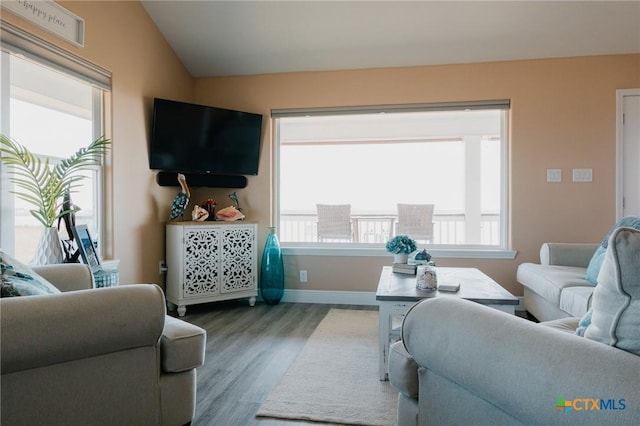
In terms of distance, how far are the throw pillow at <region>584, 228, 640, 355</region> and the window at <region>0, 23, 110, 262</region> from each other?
2721mm

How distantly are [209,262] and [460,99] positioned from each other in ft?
9.17

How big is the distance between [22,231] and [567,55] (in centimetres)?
443

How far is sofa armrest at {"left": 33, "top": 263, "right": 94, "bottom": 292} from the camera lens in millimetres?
1720

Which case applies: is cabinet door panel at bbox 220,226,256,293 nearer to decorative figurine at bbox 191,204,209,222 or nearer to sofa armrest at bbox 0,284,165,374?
decorative figurine at bbox 191,204,209,222

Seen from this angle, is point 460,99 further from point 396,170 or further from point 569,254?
point 396,170

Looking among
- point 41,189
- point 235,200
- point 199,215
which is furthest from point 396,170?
point 41,189

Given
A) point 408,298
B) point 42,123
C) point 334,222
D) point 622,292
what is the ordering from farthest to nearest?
point 334,222, point 42,123, point 408,298, point 622,292

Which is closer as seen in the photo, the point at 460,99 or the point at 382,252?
the point at 460,99

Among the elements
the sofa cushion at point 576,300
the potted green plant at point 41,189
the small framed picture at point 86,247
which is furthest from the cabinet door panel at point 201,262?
the sofa cushion at point 576,300

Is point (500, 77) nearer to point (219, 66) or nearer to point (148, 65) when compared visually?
point (219, 66)

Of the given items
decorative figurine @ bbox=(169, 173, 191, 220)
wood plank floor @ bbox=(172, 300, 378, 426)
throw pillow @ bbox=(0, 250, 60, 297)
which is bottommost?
wood plank floor @ bbox=(172, 300, 378, 426)

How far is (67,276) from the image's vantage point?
1763mm

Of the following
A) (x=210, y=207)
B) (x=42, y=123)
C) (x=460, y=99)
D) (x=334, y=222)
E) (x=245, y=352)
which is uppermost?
(x=460, y=99)

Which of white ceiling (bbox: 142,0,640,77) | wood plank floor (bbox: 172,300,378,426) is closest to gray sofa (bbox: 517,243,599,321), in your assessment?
wood plank floor (bbox: 172,300,378,426)
